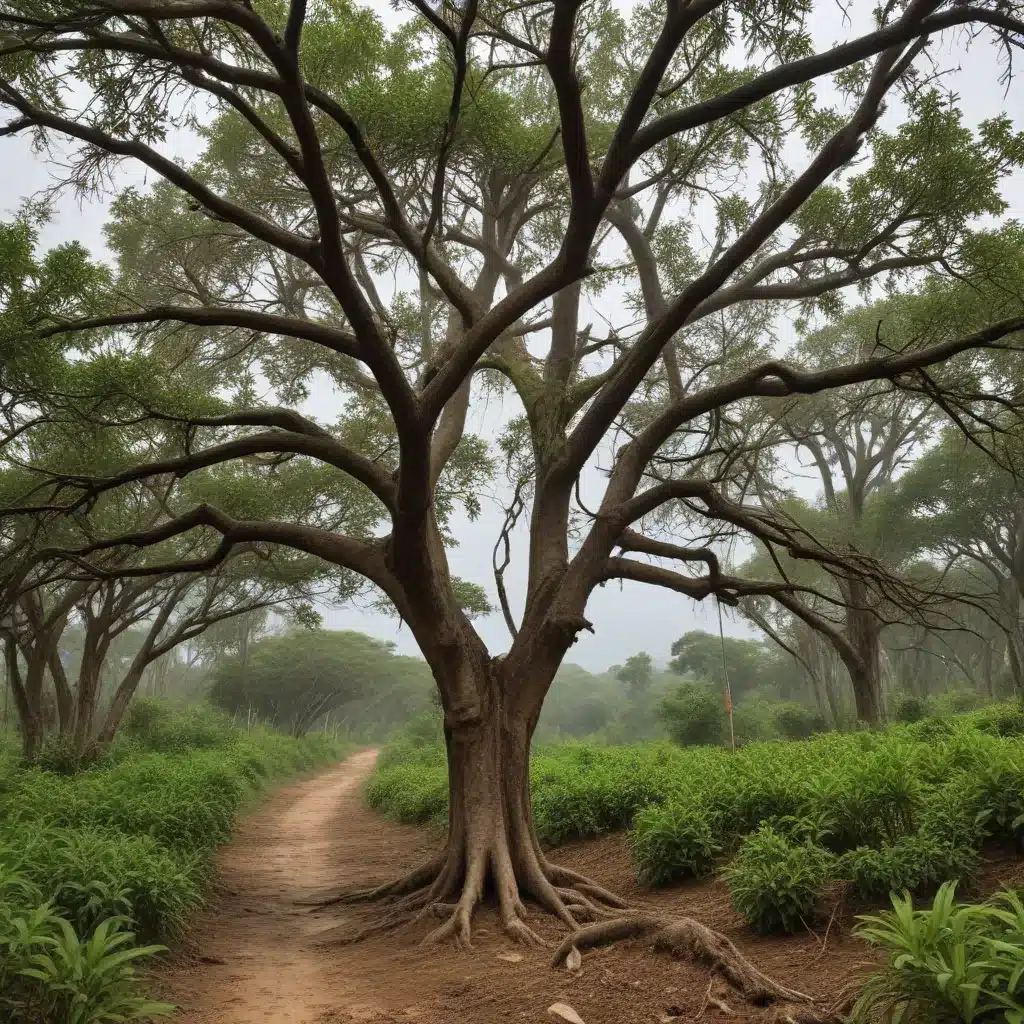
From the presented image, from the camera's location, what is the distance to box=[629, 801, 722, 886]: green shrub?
6.74 metres

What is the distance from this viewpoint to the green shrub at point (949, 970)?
2957mm

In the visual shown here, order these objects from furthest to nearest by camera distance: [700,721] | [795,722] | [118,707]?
[795,722] → [700,721] → [118,707]

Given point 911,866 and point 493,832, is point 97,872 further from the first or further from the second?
point 911,866

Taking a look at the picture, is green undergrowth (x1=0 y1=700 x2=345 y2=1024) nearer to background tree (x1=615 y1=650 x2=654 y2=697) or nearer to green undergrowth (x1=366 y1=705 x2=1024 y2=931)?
green undergrowth (x1=366 y1=705 x2=1024 y2=931)

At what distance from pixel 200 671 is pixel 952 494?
167 ft

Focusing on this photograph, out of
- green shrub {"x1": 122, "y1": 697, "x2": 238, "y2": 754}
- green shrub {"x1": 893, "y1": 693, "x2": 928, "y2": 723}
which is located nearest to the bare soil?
green shrub {"x1": 122, "y1": 697, "x2": 238, "y2": 754}

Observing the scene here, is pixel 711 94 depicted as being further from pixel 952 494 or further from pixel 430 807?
pixel 952 494

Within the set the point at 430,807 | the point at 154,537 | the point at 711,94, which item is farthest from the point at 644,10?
the point at 430,807

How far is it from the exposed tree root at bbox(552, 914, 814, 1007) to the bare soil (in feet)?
0.32

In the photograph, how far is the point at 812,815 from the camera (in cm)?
605

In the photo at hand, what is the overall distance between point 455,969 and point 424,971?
0.22m

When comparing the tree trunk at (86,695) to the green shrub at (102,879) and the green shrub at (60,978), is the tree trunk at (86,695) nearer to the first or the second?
the green shrub at (102,879)

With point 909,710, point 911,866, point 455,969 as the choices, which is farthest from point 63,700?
point 909,710

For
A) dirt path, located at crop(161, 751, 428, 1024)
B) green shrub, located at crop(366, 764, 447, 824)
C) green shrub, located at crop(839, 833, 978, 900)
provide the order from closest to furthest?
dirt path, located at crop(161, 751, 428, 1024) < green shrub, located at crop(839, 833, 978, 900) < green shrub, located at crop(366, 764, 447, 824)
